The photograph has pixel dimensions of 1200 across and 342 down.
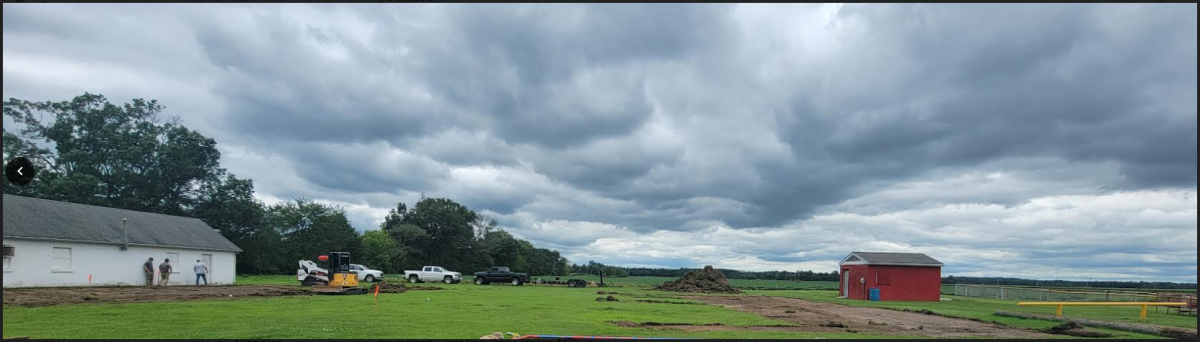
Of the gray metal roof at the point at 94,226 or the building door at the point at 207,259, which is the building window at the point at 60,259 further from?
the building door at the point at 207,259

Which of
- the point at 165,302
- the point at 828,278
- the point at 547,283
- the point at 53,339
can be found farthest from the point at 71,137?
the point at 828,278

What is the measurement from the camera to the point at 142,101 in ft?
221

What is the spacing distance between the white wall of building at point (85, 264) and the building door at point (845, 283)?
3741 centimetres

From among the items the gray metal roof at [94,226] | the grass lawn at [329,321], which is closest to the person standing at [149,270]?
the gray metal roof at [94,226]

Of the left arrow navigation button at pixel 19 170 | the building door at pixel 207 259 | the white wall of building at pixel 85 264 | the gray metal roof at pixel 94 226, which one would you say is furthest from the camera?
the building door at pixel 207 259

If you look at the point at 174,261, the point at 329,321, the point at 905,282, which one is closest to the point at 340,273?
the point at 174,261

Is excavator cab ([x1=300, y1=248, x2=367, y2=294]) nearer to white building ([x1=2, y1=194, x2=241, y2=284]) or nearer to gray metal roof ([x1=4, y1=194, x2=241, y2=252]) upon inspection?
white building ([x1=2, y1=194, x2=241, y2=284])

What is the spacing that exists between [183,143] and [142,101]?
5828mm

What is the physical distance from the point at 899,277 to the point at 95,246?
41.2 metres

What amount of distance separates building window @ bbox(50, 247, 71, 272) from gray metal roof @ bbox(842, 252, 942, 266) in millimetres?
40059

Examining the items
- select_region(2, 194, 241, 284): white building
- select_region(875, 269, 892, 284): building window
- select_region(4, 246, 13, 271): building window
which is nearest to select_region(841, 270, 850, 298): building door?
select_region(875, 269, 892, 284): building window

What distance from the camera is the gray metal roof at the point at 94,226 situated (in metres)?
32.5

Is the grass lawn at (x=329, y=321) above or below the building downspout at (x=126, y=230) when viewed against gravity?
below

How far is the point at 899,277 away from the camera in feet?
130
